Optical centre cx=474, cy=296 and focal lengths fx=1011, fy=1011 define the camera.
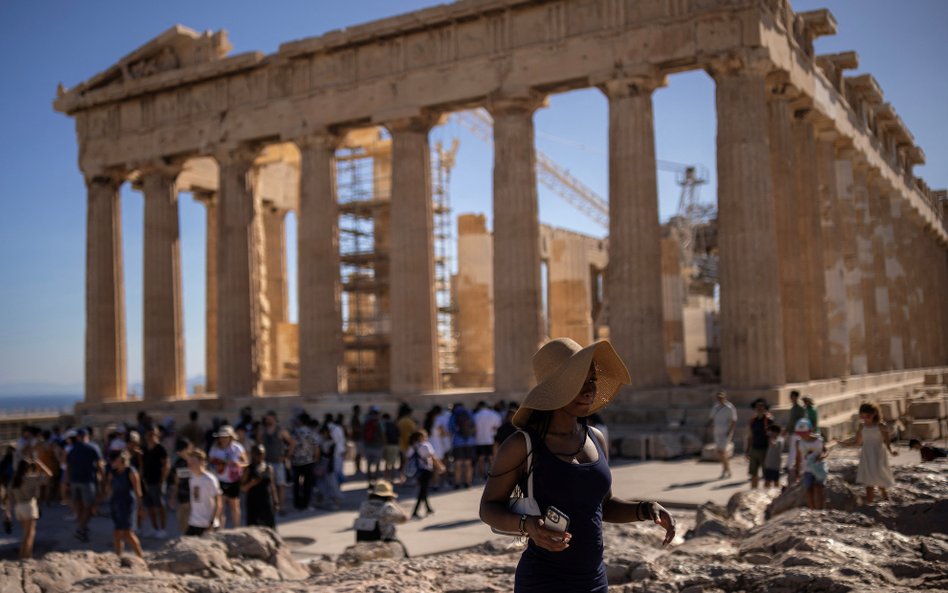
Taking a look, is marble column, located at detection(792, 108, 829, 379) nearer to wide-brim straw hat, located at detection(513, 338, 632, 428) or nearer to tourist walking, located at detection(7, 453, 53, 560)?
tourist walking, located at detection(7, 453, 53, 560)

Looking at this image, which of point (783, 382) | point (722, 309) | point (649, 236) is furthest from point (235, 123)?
point (783, 382)

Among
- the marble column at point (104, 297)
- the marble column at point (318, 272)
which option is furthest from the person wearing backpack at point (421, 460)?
the marble column at point (104, 297)

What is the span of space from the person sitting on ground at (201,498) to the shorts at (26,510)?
9.01 feet

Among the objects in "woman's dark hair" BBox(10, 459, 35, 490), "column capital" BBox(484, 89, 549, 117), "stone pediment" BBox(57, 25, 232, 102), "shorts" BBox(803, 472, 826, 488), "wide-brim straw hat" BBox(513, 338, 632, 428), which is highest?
"stone pediment" BBox(57, 25, 232, 102)

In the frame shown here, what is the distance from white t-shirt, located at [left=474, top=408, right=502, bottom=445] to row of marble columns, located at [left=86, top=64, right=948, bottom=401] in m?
6.63

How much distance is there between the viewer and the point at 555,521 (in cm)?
399

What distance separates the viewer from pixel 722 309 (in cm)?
2420

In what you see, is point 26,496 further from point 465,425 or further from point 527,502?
point 527,502

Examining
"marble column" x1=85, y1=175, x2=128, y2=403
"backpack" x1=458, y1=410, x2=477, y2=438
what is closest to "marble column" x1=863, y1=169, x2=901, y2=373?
"backpack" x1=458, y1=410, x2=477, y2=438

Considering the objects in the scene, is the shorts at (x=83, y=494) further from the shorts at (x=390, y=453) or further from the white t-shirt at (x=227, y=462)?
the shorts at (x=390, y=453)

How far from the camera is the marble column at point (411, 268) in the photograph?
28344 mm

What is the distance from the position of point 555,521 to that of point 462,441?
A: 49.7 ft

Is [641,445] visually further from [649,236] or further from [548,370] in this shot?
[548,370]

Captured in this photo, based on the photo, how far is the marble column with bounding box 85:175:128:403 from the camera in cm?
3419
